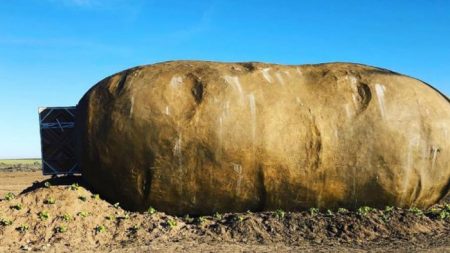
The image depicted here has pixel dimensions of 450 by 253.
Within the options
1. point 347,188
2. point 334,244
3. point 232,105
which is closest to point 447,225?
point 347,188

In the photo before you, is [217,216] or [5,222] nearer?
[5,222]

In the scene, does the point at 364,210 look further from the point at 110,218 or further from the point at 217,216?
the point at 110,218

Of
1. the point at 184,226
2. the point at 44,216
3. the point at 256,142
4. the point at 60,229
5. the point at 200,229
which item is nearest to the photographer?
the point at 60,229

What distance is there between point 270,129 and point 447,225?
4.38 m

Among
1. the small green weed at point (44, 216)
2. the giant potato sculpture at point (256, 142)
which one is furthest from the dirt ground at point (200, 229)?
the giant potato sculpture at point (256, 142)

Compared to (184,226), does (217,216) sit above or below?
above

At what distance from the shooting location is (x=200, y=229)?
10.1 meters

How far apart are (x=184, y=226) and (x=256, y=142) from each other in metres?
2.40

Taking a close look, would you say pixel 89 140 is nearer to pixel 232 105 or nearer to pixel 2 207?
pixel 2 207

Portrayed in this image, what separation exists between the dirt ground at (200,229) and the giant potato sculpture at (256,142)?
0.44m

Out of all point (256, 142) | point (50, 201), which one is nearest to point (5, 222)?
point (50, 201)

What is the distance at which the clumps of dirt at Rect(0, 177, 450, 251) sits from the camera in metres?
9.55

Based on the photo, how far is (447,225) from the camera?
10.5m

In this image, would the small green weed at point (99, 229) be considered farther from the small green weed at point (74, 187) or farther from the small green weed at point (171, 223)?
the small green weed at point (74, 187)
